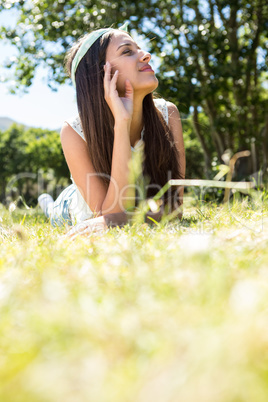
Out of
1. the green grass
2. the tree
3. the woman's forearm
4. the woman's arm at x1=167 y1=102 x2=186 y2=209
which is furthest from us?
the tree

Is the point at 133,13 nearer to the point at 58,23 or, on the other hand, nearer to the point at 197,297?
the point at 58,23

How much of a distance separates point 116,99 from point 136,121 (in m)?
0.63

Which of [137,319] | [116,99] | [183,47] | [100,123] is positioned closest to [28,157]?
[183,47]

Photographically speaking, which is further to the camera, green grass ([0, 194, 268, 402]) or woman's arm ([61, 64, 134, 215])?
woman's arm ([61, 64, 134, 215])

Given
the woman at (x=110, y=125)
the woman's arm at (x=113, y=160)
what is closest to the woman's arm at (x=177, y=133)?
the woman at (x=110, y=125)

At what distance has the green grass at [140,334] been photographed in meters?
0.72

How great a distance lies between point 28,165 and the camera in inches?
1676

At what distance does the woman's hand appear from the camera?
3408mm

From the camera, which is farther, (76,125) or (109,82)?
(76,125)

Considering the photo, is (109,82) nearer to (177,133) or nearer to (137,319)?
(177,133)

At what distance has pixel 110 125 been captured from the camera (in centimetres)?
371

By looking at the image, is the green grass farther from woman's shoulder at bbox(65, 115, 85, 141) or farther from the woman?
woman's shoulder at bbox(65, 115, 85, 141)

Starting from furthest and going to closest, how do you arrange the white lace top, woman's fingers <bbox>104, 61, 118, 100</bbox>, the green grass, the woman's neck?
the white lace top → the woman's neck → woman's fingers <bbox>104, 61, 118, 100</bbox> → the green grass

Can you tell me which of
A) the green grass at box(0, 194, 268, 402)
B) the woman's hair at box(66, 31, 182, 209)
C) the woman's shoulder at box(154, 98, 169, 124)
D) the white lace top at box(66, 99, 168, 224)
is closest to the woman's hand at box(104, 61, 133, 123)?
the woman's hair at box(66, 31, 182, 209)
